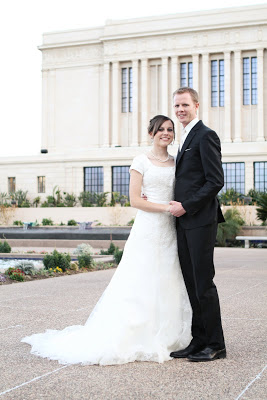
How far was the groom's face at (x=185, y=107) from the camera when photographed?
4379 mm

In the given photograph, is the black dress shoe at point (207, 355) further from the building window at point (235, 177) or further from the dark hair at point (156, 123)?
the building window at point (235, 177)

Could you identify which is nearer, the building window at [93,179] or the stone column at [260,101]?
the building window at [93,179]

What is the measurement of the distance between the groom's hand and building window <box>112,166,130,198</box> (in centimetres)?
3224

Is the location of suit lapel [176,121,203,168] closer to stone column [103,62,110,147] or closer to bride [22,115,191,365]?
bride [22,115,191,365]

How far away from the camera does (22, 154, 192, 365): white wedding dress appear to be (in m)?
4.21

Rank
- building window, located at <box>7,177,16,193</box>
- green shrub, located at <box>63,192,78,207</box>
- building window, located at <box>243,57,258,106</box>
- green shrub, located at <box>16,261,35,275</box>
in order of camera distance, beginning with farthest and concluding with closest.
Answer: building window, located at <box>243,57,258,106</box> → building window, located at <box>7,177,16,193</box> → green shrub, located at <box>63,192,78,207</box> → green shrub, located at <box>16,261,35,275</box>

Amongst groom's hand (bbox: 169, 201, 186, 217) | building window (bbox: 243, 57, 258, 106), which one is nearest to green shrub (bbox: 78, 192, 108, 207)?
building window (bbox: 243, 57, 258, 106)

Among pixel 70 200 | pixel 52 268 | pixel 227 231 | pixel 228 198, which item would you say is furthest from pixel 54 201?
pixel 52 268

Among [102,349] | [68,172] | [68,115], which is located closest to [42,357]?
[102,349]

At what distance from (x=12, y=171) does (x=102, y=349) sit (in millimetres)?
36301

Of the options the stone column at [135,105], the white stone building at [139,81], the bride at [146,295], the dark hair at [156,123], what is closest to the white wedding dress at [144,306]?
the bride at [146,295]

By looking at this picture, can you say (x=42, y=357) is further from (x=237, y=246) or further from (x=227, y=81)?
(x=227, y=81)

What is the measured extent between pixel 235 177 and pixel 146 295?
31.1m

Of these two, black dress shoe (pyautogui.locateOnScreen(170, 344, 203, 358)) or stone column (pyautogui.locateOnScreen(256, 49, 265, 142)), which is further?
stone column (pyautogui.locateOnScreen(256, 49, 265, 142))
